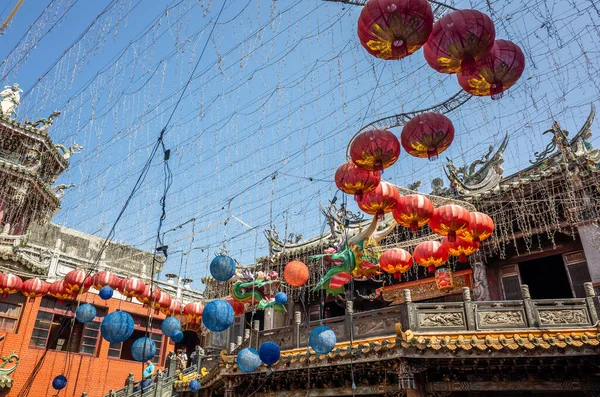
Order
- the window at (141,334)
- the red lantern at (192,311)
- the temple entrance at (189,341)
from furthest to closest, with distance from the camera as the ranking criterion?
1. the temple entrance at (189,341)
2. the window at (141,334)
3. the red lantern at (192,311)

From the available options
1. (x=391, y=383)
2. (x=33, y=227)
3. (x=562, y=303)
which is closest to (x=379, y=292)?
(x=391, y=383)

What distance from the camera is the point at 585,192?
9.55 m

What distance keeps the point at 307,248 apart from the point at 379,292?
108 inches

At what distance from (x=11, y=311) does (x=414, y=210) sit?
14.8 m

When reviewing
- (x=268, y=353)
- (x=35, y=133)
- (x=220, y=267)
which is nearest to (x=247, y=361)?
(x=268, y=353)

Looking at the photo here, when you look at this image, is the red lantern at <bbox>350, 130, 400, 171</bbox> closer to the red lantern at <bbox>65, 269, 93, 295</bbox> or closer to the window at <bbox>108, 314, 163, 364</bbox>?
the red lantern at <bbox>65, 269, 93, 295</bbox>

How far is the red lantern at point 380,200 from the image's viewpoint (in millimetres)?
7477

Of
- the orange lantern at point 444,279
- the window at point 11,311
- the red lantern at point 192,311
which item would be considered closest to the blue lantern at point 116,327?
the red lantern at point 192,311

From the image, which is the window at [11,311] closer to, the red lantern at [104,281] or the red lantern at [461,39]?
the red lantern at [104,281]

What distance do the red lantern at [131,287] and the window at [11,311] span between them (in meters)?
5.70

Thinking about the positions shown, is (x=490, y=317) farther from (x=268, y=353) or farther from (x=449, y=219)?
(x=268, y=353)

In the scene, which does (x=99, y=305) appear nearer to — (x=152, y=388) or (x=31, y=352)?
(x=31, y=352)

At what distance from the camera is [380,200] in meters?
7.48

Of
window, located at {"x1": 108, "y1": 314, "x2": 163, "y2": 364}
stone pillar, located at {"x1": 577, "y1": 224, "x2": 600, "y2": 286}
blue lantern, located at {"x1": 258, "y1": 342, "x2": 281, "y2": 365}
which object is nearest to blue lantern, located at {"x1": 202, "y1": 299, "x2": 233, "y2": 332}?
blue lantern, located at {"x1": 258, "y1": 342, "x2": 281, "y2": 365}
